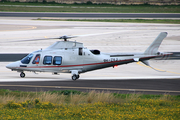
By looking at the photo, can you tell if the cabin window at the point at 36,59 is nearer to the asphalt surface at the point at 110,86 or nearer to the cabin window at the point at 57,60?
the cabin window at the point at 57,60

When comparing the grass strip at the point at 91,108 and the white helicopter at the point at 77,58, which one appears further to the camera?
the white helicopter at the point at 77,58

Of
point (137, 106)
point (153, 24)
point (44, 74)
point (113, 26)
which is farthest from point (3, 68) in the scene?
point (153, 24)

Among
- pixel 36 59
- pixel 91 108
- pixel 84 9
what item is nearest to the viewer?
pixel 91 108

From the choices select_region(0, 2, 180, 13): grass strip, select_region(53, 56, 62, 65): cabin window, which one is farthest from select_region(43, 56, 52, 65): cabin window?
select_region(0, 2, 180, 13): grass strip

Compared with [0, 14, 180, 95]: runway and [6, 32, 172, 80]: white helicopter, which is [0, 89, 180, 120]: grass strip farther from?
[6, 32, 172, 80]: white helicopter

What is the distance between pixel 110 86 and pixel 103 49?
21.5m

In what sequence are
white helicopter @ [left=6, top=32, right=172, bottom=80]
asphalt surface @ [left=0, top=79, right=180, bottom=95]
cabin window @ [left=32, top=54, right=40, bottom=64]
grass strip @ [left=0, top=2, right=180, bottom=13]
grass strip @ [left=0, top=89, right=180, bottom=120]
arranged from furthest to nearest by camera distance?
grass strip @ [left=0, top=2, right=180, bottom=13] < cabin window @ [left=32, top=54, right=40, bottom=64] < white helicopter @ [left=6, top=32, right=172, bottom=80] < asphalt surface @ [left=0, top=79, right=180, bottom=95] < grass strip @ [left=0, top=89, right=180, bottom=120]

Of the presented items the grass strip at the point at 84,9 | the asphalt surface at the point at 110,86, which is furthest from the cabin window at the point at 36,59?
the grass strip at the point at 84,9

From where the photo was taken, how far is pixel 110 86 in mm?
23094

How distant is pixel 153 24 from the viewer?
217 ft

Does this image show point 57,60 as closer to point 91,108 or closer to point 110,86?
point 110,86

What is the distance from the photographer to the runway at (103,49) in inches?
914

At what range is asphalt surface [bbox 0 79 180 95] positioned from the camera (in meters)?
21.7

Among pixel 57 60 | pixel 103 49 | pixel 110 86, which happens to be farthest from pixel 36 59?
pixel 103 49
